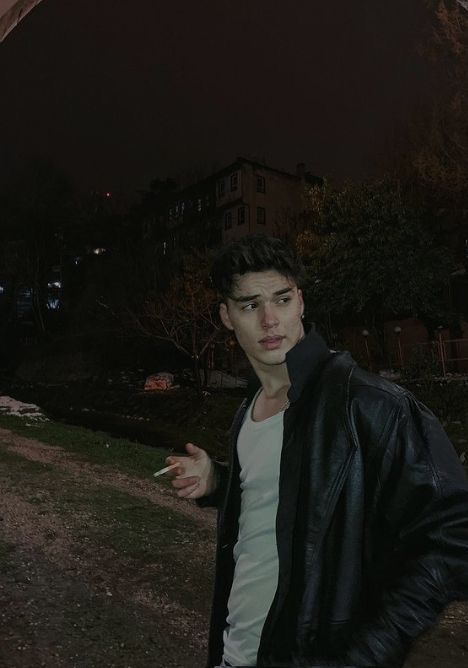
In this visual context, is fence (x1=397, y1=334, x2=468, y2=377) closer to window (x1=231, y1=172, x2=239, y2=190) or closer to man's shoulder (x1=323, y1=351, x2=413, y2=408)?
man's shoulder (x1=323, y1=351, x2=413, y2=408)

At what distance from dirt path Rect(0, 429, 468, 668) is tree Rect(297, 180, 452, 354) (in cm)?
1798

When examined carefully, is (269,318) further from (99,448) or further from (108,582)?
(99,448)

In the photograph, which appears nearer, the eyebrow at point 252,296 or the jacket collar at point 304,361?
the jacket collar at point 304,361

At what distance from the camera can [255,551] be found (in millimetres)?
1803

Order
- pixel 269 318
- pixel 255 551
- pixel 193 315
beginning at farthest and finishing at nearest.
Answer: pixel 193 315 → pixel 269 318 → pixel 255 551

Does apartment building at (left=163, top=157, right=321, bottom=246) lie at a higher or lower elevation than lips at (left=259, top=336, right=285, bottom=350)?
higher

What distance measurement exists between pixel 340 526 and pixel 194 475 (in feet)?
2.78

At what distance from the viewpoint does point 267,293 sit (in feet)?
6.98

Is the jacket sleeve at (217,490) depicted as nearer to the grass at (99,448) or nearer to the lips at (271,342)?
the lips at (271,342)

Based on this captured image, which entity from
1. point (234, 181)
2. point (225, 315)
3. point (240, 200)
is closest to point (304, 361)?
point (225, 315)

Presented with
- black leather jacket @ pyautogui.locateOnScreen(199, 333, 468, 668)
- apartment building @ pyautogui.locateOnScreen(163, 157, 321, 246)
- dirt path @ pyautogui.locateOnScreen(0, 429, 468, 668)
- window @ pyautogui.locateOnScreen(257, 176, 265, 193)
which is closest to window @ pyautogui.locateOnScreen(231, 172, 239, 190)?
apartment building @ pyautogui.locateOnScreen(163, 157, 321, 246)

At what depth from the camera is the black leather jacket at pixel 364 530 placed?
143 centimetres

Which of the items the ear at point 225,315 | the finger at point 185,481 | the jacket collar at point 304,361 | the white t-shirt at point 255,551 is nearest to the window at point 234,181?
the ear at point 225,315

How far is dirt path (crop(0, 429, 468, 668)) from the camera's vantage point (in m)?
4.33
